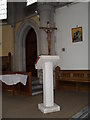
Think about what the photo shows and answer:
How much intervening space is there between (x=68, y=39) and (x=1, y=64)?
459cm

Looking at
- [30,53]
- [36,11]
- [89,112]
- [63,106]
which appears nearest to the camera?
[89,112]

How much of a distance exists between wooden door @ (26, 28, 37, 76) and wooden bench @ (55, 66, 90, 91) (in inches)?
95.3

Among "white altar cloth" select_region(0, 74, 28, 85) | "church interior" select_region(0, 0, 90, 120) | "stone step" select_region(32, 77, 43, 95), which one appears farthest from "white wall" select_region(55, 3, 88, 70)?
"white altar cloth" select_region(0, 74, 28, 85)

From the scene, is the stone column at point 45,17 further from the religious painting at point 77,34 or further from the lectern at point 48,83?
the lectern at point 48,83

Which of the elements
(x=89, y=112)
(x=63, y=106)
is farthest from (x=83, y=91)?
(x=89, y=112)

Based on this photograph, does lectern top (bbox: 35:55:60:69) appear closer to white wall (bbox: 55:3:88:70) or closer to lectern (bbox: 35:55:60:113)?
lectern (bbox: 35:55:60:113)

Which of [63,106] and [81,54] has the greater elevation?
[81,54]

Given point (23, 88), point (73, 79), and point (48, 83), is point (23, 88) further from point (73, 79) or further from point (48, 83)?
point (48, 83)

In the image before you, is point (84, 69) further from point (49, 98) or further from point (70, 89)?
point (49, 98)

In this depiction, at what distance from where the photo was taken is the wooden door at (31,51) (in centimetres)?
946

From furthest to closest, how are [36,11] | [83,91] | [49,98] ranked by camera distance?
[36,11], [83,91], [49,98]

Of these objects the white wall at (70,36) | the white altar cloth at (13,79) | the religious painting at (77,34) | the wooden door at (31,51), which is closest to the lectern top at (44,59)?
the white altar cloth at (13,79)

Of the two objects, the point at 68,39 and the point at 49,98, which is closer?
the point at 49,98

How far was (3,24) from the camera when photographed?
10.2m
